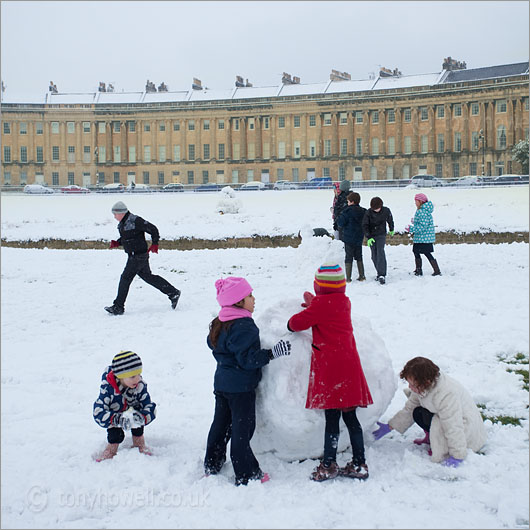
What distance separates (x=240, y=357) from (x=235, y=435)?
0.61 m

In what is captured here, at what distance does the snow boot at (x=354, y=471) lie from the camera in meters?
5.01

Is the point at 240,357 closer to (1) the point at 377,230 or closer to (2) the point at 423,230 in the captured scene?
(1) the point at 377,230

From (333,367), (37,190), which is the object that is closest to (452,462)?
(333,367)

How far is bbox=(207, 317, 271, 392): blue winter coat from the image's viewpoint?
5.16m

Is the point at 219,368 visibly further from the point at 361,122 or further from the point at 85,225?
the point at 361,122

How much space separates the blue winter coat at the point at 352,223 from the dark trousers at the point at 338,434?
25.3 ft

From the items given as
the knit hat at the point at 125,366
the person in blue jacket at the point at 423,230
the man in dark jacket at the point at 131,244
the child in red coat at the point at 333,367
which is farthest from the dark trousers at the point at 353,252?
the knit hat at the point at 125,366

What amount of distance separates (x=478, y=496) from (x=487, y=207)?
2741 cm

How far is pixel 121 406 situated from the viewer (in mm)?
5637

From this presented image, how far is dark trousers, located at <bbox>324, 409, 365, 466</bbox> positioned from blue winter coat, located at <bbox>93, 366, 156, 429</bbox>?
1.54 metres

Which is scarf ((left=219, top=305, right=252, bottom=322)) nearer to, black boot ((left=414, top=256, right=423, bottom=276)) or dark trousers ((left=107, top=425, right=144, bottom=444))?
dark trousers ((left=107, top=425, right=144, bottom=444))

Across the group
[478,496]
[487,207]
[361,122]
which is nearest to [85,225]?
[487,207]

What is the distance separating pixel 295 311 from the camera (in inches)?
231

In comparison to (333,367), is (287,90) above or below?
above
